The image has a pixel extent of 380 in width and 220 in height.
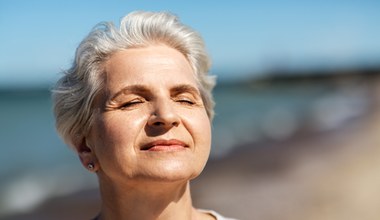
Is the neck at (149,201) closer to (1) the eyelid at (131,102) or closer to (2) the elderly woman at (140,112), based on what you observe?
(2) the elderly woman at (140,112)

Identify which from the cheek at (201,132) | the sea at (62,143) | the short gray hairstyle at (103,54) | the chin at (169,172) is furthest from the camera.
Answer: the sea at (62,143)

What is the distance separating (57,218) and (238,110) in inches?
509

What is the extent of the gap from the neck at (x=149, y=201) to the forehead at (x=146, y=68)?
392 mm

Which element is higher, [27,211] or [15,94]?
[27,211]

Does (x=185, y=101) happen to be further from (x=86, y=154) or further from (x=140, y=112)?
(x=86, y=154)

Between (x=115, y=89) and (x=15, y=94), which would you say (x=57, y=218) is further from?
(x=15, y=94)

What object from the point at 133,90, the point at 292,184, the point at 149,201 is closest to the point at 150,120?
the point at 133,90

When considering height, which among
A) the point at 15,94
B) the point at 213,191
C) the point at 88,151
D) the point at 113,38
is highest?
the point at 113,38

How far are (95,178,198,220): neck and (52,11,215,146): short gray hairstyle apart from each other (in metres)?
0.29

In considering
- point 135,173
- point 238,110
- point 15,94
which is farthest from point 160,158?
point 15,94

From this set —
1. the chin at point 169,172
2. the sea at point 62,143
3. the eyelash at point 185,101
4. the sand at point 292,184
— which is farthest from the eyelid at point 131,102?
the sand at point 292,184

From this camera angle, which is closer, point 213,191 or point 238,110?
point 213,191

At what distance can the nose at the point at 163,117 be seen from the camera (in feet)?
8.32

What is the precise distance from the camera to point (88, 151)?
2.86m
